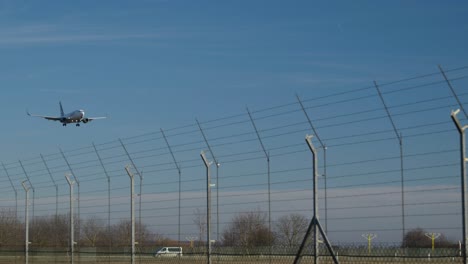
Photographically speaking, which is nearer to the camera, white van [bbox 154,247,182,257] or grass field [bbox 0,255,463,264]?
grass field [bbox 0,255,463,264]

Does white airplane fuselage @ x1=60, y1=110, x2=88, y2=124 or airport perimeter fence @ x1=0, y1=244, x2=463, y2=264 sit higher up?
white airplane fuselage @ x1=60, y1=110, x2=88, y2=124

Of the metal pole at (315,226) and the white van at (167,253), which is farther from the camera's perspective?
the white van at (167,253)

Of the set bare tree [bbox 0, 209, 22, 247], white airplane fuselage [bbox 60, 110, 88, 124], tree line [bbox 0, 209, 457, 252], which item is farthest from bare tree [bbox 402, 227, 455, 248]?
white airplane fuselage [bbox 60, 110, 88, 124]

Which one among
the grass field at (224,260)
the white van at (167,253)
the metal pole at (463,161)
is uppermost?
the metal pole at (463,161)

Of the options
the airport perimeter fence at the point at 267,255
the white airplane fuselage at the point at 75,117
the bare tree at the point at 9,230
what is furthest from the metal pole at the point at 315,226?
the white airplane fuselage at the point at 75,117

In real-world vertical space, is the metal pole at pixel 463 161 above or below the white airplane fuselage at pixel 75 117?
below

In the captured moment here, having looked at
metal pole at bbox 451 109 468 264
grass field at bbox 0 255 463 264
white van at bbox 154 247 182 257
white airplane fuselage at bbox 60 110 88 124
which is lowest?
grass field at bbox 0 255 463 264

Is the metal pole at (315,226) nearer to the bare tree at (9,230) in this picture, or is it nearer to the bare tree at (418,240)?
the bare tree at (418,240)

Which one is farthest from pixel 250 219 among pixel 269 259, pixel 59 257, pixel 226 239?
pixel 59 257

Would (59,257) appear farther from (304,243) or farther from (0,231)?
(304,243)

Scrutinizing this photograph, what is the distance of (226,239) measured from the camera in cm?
2320

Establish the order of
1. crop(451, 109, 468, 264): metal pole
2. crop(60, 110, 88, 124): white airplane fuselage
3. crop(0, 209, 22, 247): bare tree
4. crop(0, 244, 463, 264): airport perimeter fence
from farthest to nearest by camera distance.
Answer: crop(60, 110, 88, 124): white airplane fuselage, crop(0, 209, 22, 247): bare tree, crop(0, 244, 463, 264): airport perimeter fence, crop(451, 109, 468, 264): metal pole

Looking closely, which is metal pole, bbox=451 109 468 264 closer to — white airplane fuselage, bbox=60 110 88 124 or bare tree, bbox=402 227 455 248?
bare tree, bbox=402 227 455 248

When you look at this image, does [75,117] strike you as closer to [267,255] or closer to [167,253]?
[167,253]
